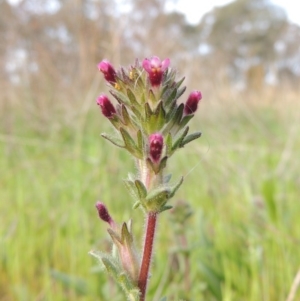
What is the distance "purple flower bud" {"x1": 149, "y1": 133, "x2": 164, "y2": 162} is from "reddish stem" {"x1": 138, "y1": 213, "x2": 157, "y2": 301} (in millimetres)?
138

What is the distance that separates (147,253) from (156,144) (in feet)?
0.80

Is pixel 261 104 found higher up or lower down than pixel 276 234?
higher up

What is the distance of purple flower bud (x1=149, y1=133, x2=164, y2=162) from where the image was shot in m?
1.00

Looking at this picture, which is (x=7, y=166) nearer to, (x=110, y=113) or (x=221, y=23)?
(x=110, y=113)

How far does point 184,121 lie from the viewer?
1.09 m

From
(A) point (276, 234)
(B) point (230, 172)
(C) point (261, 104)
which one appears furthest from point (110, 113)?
(C) point (261, 104)

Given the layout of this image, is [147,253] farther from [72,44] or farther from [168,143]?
[72,44]

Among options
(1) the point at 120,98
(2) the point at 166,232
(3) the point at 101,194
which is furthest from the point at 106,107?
(3) the point at 101,194

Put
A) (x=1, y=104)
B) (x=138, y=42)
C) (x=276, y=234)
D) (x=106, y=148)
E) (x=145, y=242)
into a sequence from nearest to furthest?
(x=145, y=242), (x=276, y=234), (x=106, y=148), (x=1, y=104), (x=138, y=42)

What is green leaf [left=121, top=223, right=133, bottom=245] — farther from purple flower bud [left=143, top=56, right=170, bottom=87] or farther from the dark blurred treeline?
the dark blurred treeline

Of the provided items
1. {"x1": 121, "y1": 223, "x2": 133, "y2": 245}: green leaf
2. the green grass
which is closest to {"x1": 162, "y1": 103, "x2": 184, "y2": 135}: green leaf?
{"x1": 121, "y1": 223, "x2": 133, "y2": 245}: green leaf

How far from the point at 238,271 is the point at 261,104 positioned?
1009 cm

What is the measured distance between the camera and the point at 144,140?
1.08 meters

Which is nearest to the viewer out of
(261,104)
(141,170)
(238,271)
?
(141,170)
